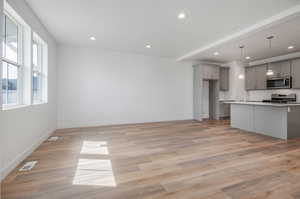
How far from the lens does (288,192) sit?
171 centimetres

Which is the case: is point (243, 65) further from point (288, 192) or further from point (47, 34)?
point (47, 34)

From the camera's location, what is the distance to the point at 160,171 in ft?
7.21

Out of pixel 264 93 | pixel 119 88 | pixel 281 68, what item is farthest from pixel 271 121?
pixel 119 88

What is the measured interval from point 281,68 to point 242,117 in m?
3.00

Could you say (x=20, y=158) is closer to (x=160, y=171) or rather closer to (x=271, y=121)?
(x=160, y=171)

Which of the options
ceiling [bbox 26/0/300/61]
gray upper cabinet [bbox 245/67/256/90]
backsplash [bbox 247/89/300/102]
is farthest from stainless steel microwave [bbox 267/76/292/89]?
ceiling [bbox 26/0/300/61]

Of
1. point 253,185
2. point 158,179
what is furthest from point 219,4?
point 158,179

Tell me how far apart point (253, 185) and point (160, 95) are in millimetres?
4564

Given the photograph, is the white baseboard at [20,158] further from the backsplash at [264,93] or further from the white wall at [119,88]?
the backsplash at [264,93]

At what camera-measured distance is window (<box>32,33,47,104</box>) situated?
3393 mm

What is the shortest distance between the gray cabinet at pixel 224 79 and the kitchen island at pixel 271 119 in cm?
238

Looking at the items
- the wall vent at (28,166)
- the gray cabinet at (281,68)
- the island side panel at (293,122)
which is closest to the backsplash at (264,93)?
the gray cabinet at (281,68)

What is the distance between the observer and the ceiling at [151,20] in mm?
2588

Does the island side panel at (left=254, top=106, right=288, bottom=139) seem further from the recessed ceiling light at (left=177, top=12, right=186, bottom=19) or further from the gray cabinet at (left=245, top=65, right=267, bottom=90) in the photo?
the recessed ceiling light at (left=177, top=12, right=186, bottom=19)
